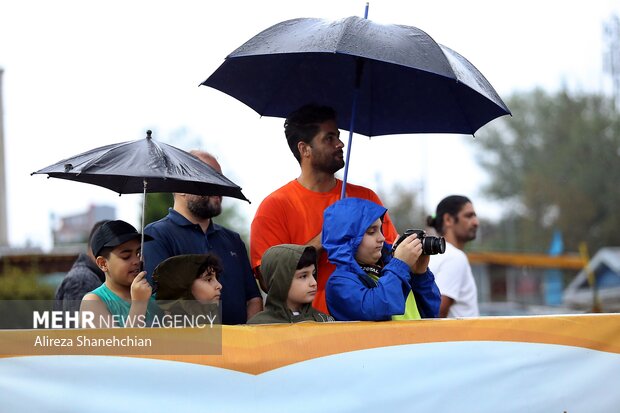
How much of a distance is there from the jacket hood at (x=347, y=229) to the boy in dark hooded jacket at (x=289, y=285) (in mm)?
135

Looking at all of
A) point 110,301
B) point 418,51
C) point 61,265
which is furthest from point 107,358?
point 61,265

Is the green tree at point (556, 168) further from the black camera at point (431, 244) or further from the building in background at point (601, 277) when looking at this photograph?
the black camera at point (431, 244)

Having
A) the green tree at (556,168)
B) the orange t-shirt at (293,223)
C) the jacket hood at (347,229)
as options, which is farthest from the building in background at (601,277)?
the jacket hood at (347,229)

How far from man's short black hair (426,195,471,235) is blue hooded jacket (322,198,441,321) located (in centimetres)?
239

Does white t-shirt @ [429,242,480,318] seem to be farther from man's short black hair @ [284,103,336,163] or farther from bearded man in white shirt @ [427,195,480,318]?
man's short black hair @ [284,103,336,163]

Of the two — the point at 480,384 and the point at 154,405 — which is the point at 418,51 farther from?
the point at 154,405

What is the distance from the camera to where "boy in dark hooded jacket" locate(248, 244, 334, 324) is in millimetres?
4555

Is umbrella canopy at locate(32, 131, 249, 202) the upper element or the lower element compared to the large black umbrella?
lower

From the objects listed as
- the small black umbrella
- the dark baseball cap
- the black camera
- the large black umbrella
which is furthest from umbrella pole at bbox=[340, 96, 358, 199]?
the dark baseball cap

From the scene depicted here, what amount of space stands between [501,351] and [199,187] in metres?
1.73

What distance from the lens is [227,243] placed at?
5.54 metres

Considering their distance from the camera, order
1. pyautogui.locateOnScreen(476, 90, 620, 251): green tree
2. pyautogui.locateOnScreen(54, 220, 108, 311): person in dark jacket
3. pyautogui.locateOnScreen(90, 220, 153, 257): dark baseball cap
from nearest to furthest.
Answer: pyautogui.locateOnScreen(90, 220, 153, 257): dark baseball cap → pyautogui.locateOnScreen(54, 220, 108, 311): person in dark jacket → pyautogui.locateOnScreen(476, 90, 620, 251): green tree

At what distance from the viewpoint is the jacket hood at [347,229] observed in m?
4.53

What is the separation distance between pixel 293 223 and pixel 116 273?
100cm
